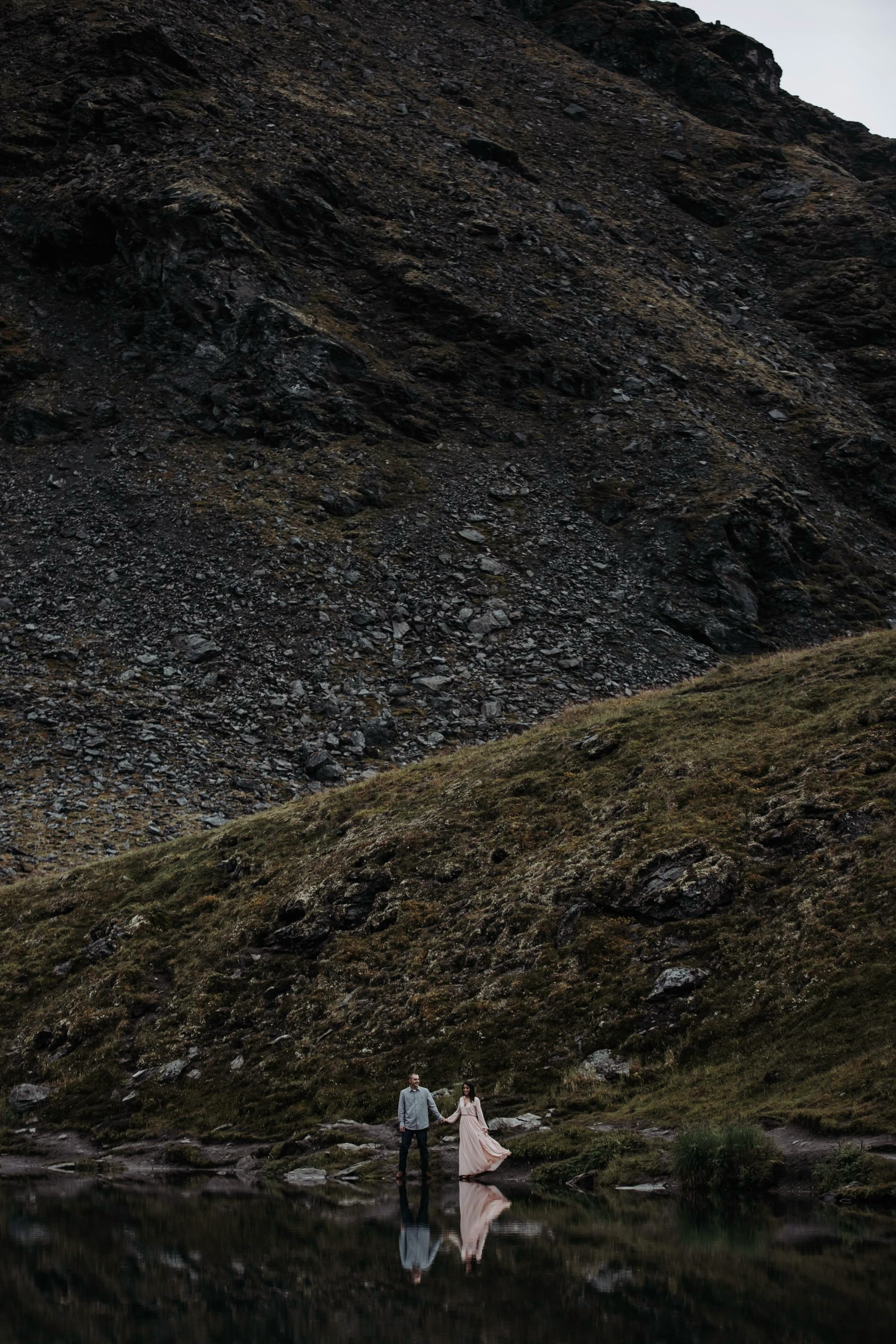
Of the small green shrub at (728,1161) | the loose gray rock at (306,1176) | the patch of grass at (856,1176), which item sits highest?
the patch of grass at (856,1176)

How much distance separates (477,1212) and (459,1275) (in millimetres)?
4856

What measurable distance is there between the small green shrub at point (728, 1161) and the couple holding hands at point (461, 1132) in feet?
13.0

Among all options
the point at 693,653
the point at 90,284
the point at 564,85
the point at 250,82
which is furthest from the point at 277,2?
the point at 693,653

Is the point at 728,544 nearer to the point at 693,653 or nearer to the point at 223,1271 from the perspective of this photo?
the point at 693,653

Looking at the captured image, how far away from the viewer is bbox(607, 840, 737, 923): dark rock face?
26.2 metres

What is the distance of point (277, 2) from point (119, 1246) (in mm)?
122641

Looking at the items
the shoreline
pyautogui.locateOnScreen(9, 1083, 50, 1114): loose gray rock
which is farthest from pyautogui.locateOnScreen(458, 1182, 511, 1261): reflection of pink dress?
pyautogui.locateOnScreen(9, 1083, 50, 1114): loose gray rock

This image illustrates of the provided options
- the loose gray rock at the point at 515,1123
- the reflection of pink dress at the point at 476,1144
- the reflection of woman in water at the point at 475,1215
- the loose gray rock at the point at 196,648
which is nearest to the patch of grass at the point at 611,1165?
the reflection of pink dress at the point at 476,1144

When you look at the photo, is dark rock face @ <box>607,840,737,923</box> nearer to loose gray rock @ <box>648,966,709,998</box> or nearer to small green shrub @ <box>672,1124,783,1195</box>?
loose gray rock @ <box>648,966,709,998</box>

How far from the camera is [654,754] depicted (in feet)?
111

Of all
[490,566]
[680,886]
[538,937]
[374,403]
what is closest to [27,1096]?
[538,937]

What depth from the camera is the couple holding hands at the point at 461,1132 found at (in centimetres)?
2092

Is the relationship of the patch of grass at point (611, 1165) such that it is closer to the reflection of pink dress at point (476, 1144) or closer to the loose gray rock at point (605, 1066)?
the reflection of pink dress at point (476, 1144)

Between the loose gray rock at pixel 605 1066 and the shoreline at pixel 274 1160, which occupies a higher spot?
the loose gray rock at pixel 605 1066
